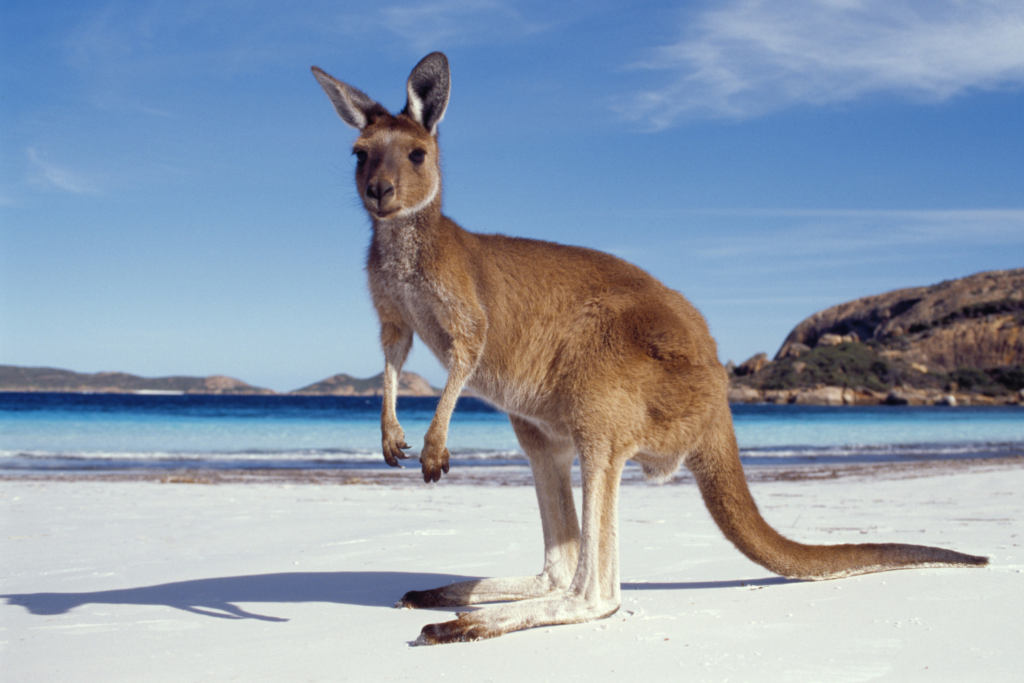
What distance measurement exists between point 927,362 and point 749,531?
2518 inches

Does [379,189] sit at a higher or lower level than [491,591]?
higher

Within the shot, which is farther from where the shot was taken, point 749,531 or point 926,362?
point 926,362

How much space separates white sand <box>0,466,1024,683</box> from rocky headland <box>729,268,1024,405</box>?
173ft

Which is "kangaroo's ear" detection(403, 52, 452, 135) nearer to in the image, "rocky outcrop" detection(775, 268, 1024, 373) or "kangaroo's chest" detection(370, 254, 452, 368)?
"kangaroo's chest" detection(370, 254, 452, 368)

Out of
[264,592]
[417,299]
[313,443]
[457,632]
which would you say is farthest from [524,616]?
[313,443]

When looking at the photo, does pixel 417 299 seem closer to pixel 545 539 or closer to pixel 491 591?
pixel 545 539

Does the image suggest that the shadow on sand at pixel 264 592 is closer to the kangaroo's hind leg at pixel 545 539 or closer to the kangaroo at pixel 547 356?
the kangaroo's hind leg at pixel 545 539

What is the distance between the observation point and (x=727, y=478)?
330 centimetres

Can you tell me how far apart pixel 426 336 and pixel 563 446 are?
776 mm

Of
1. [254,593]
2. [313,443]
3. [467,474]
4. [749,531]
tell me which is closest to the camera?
[749,531]

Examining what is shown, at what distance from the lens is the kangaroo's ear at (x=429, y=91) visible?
2896 mm

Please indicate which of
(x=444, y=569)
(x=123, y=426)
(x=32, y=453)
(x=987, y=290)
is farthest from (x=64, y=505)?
(x=987, y=290)

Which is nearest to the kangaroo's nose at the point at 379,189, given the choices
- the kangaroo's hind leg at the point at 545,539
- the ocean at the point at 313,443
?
the kangaroo's hind leg at the point at 545,539

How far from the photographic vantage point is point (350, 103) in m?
3.00
